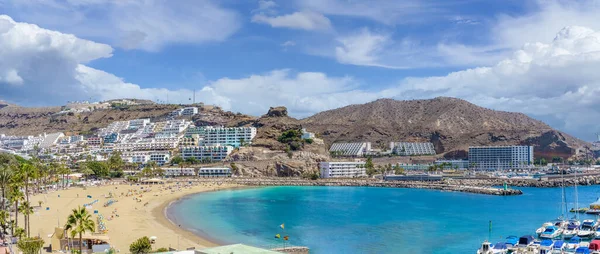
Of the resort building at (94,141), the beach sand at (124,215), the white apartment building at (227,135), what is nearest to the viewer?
the beach sand at (124,215)

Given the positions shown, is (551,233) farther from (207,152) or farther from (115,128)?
(115,128)

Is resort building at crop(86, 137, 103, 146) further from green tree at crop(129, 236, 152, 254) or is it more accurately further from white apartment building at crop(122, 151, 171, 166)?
green tree at crop(129, 236, 152, 254)

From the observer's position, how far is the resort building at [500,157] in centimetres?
17950

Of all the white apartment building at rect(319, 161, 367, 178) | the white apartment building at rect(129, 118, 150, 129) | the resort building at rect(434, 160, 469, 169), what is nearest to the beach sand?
the white apartment building at rect(319, 161, 367, 178)

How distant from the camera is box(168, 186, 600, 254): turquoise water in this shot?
152 ft

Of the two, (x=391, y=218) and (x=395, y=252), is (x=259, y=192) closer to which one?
(x=391, y=218)

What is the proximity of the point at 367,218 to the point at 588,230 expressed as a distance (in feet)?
81.0

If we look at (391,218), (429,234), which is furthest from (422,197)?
(429,234)

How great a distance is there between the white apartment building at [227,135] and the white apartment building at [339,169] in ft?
102

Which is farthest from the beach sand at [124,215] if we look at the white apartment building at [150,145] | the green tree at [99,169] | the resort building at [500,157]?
the resort building at [500,157]

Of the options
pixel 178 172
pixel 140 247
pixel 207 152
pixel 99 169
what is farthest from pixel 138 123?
pixel 140 247

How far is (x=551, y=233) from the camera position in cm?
4766

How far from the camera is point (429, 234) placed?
50.8 metres

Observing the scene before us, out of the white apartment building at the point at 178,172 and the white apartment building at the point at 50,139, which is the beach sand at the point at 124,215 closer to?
the white apartment building at the point at 178,172
